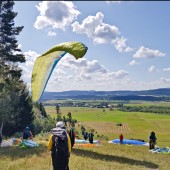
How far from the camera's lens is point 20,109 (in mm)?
57781

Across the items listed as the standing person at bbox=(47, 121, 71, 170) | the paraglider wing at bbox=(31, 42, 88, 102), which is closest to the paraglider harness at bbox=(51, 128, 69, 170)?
the standing person at bbox=(47, 121, 71, 170)

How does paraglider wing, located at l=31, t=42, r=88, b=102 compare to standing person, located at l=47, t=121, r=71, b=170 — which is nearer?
standing person, located at l=47, t=121, r=71, b=170

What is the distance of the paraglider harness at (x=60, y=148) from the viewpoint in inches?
358

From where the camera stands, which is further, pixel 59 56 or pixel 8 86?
pixel 8 86

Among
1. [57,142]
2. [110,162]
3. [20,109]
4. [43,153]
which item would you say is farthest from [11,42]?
[20,109]

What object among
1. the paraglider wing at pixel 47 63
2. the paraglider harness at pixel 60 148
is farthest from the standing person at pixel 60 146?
the paraglider wing at pixel 47 63

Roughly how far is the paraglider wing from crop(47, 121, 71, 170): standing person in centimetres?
272

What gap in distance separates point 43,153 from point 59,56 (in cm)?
727

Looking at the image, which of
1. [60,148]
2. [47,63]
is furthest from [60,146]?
[47,63]

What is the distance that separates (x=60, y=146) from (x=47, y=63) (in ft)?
15.6

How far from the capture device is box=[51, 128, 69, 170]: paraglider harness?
29.8 feet

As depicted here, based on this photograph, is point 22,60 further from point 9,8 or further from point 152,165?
point 152,165

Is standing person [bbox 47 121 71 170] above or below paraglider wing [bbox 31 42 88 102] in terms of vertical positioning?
below

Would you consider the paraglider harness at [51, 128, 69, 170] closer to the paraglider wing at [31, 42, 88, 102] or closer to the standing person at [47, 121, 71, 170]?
the standing person at [47, 121, 71, 170]
